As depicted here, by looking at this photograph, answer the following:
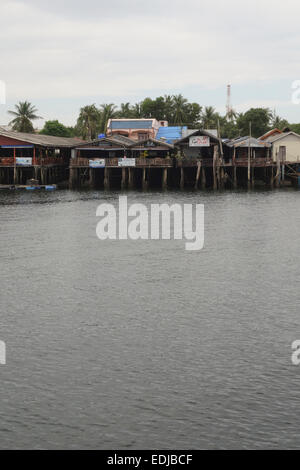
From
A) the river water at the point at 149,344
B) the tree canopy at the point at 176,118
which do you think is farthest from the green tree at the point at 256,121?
the river water at the point at 149,344

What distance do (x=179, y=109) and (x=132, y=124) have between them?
18.2 metres

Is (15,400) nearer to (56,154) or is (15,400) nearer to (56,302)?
(56,302)

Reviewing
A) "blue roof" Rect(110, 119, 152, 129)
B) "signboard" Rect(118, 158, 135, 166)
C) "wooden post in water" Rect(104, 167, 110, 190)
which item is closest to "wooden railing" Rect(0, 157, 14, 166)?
"wooden post in water" Rect(104, 167, 110, 190)

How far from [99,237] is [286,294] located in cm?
1522

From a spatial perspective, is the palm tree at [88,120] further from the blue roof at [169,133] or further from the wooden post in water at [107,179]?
the wooden post in water at [107,179]

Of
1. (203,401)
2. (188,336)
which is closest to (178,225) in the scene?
(188,336)

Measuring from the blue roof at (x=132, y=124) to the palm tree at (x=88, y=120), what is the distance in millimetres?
7179

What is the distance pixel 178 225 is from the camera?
1549 inches

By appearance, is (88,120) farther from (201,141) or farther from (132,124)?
(201,141)

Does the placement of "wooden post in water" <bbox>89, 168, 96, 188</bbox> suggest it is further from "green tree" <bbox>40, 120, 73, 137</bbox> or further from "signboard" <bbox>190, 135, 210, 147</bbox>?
"green tree" <bbox>40, 120, 73, 137</bbox>

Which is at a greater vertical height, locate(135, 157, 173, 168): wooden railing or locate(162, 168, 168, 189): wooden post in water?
locate(135, 157, 173, 168): wooden railing

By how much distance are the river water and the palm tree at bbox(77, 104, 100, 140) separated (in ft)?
210

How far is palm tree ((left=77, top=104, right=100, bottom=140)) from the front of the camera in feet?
308

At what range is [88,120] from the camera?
9369 cm
